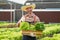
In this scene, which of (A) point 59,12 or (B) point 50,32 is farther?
(A) point 59,12

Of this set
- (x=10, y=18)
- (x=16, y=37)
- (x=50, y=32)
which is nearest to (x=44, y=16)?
(x=10, y=18)

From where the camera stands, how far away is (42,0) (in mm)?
33125

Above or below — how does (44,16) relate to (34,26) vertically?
below

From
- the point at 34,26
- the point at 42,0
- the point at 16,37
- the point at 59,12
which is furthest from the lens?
the point at 42,0

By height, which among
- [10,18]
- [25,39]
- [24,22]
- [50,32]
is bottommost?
[10,18]

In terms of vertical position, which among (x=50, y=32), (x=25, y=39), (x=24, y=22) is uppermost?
(x=24, y=22)

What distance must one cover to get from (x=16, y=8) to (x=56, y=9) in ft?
14.5

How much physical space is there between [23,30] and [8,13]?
21444mm

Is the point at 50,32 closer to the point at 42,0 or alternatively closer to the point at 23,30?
the point at 23,30

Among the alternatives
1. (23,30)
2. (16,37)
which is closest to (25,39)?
(23,30)

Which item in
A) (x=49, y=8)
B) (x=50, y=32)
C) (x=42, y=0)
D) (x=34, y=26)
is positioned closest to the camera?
(x=34, y=26)

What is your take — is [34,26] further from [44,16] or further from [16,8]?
[16,8]

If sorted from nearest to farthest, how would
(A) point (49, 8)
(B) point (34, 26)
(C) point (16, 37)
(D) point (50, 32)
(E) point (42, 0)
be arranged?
(B) point (34, 26)
(C) point (16, 37)
(D) point (50, 32)
(A) point (49, 8)
(E) point (42, 0)

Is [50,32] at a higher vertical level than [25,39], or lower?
lower
